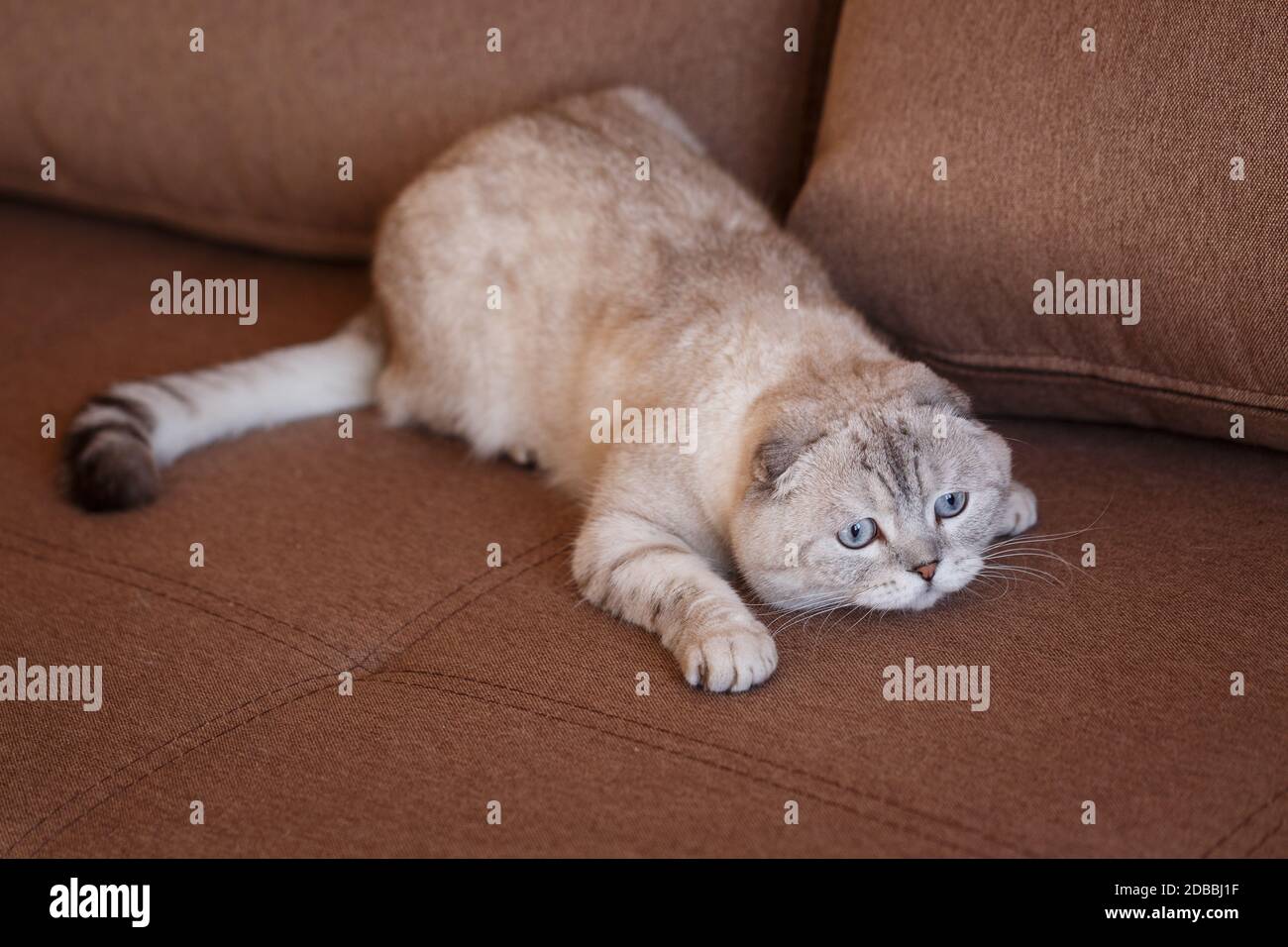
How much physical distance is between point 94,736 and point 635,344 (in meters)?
1.14

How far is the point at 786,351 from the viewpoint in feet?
7.12

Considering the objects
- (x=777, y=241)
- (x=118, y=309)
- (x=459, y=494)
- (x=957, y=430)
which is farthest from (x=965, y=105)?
(x=118, y=309)

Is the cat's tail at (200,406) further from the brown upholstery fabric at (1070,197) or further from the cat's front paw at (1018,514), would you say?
the cat's front paw at (1018,514)

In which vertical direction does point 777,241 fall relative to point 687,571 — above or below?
above

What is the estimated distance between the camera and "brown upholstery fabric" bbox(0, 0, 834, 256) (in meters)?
2.66

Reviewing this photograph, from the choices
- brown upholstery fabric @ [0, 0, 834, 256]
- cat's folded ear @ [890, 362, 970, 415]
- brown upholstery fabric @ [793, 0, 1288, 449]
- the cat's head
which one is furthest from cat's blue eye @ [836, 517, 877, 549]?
brown upholstery fabric @ [0, 0, 834, 256]

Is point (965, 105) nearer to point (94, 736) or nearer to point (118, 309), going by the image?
point (94, 736)

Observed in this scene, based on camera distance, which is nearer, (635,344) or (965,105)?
(965,105)

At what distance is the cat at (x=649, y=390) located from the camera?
6.31 feet

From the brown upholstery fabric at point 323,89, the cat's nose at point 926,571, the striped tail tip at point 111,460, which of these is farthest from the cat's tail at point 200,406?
the cat's nose at point 926,571

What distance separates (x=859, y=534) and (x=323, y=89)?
1.78 meters

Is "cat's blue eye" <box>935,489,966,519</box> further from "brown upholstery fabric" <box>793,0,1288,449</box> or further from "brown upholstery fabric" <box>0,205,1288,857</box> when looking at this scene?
"brown upholstery fabric" <box>793,0,1288,449</box>

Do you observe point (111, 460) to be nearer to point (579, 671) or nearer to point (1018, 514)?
point (579, 671)
